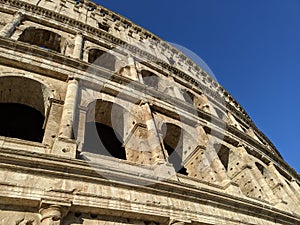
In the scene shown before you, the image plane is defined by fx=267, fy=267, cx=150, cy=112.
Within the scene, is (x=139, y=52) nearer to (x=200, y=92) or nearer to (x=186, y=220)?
(x=200, y=92)

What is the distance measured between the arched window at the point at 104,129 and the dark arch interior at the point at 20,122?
1734 mm

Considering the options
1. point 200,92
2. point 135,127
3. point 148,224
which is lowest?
point 148,224

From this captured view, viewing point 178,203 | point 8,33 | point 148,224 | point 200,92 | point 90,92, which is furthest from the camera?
point 200,92

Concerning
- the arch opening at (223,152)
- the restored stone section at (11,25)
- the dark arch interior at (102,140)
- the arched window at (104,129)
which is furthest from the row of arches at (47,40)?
the arch opening at (223,152)

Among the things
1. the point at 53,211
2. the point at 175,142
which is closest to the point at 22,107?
the point at 53,211

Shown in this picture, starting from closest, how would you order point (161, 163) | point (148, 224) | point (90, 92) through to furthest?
1. point (148, 224)
2. point (161, 163)
3. point (90, 92)

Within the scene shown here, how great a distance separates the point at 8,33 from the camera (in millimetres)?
10719

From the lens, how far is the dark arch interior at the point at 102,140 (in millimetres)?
9602

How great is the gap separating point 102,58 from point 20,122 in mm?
5728

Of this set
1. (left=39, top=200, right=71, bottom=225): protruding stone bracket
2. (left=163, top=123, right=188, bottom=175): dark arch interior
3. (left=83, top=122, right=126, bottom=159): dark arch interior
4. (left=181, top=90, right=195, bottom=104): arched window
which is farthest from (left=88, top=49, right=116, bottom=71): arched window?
(left=39, top=200, right=71, bottom=225): protruding stone bracket

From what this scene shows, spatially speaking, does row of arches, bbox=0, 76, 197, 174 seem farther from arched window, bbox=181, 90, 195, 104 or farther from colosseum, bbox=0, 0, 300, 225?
arched window, bbox=181, 90, 195, 104

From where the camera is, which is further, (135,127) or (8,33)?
(8,33)

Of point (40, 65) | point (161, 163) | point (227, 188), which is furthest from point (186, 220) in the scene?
point (40, 65)

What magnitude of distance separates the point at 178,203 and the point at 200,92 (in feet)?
36.4
